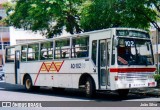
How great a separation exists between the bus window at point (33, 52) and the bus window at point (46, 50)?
548 millimetres

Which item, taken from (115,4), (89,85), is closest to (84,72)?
(89,85)

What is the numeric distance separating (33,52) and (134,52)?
23.6 feet

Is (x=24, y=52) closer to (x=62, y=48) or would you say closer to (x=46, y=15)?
(x=62, y=48)

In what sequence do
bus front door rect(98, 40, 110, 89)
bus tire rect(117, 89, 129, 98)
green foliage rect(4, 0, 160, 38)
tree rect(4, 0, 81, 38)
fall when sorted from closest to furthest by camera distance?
bus front door rect(98, 40, 110, 89), bus tire rect(117, 89, 129, 98), green foliage rect(4, 0, 160, 38), tree rect(4, 0, 81, 38)

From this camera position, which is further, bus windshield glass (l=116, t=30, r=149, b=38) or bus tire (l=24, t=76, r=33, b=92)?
bus tire (l=24, t=76, r=33, b=92)

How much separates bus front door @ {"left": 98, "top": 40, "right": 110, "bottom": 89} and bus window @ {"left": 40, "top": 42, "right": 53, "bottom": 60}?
13.2 feet

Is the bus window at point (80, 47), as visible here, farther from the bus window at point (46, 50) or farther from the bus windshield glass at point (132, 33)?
the bus window at point (46, 50)

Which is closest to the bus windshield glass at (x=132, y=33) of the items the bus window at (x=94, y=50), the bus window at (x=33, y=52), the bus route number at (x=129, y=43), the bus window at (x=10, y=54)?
the bus route number at (x=129, y=43)

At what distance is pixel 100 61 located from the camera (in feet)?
52.6

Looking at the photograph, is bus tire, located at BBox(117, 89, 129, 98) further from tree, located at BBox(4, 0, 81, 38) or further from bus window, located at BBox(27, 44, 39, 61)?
tree, located at BBox(4, 0, 81, 38)

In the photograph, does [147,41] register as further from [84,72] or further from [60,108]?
[60,108]

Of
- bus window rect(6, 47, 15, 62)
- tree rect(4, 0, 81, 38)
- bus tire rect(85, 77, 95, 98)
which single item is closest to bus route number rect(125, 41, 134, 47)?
bus tire rect(85, 77, 95, 98)

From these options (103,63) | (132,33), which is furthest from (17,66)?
(132,33)

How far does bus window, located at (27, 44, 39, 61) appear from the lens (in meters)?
20.8
